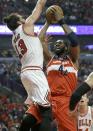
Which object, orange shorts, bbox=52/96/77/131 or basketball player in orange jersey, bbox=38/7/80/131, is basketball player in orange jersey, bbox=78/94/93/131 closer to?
basketball player in orange jersey, bbox=38/7/80/131

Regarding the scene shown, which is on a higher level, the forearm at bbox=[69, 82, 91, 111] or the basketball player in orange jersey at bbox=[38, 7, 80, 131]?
the forearm at bbox=[69, 82, 91, 111]

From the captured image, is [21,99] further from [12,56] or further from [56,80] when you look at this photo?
[56,80]

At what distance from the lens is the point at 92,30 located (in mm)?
31766

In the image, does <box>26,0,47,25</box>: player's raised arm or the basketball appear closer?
<box>26,0,47,25</box>: player's raised arm

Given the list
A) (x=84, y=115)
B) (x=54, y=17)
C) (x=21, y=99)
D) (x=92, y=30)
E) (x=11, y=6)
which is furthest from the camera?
(x=92, y=30)

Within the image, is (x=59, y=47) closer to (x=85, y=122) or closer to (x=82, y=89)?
(x=85, y=122)

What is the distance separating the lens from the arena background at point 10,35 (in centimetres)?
2009

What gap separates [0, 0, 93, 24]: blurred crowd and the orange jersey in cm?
2226

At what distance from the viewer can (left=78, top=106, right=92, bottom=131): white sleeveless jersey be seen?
8.30 m

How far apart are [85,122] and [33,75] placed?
237 centimetres

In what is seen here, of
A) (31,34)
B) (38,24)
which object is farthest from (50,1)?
(31,34)

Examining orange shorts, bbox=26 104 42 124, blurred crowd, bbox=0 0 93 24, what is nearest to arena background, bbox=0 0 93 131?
blurred crowd, bbox=0 0 93 24

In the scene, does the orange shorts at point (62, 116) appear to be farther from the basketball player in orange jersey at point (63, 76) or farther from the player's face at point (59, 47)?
the player's face at point (59, 47)

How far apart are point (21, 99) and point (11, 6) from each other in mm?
10707
